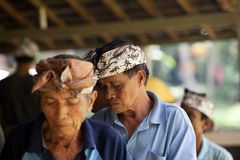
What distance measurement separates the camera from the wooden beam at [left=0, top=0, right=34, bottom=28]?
9.33 m

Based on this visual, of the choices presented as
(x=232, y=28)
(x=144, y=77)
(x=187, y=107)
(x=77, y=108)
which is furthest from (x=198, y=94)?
(x=232, y=28)

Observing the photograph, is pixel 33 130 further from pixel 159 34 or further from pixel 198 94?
pixel 159 34

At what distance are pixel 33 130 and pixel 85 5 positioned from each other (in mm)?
6246

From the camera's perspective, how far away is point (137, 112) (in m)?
3.84

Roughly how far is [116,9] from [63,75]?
20.1 feet

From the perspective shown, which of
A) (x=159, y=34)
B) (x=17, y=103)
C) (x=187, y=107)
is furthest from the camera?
(x=159, y=34)

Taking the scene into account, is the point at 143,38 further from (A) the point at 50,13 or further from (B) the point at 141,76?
(B) the point at 141,76

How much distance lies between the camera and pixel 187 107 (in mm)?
5477

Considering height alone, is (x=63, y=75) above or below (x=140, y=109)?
above

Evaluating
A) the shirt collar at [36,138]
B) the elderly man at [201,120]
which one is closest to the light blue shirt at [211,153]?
the elderly man at [201,120]

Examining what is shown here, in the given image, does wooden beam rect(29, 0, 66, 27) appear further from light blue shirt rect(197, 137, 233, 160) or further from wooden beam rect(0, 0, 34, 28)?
light blue shirt rect(197, 137, 233, 160)

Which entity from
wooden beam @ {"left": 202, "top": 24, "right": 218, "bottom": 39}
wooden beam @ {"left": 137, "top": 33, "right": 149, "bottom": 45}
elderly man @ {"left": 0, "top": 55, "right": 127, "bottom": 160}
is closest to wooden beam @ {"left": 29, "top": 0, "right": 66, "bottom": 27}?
wooden beam @ {"left": 137, "top": 33, "right": 149, "bottom": 45}

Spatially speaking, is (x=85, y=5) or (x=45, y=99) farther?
(x=85, y=5)

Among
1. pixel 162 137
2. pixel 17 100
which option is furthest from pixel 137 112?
pixel 17 100
